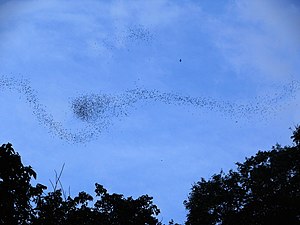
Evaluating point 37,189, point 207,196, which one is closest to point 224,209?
point 207,196

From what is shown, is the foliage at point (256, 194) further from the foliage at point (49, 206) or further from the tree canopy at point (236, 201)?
the foliage at point (49, 206)

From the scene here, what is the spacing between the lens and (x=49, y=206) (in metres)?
13.9

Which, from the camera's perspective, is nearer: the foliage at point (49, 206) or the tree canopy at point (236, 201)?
the foliage at point (49, 206)

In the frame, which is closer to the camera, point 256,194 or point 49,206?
point 49,206

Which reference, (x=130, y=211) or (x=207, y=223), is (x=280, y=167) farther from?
(x=130, y=211)

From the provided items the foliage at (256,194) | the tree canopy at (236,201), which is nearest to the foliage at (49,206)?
the tree canopy at (236,201)

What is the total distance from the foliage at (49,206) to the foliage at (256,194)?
1051 cm

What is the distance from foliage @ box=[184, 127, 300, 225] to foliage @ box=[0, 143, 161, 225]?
414 inches

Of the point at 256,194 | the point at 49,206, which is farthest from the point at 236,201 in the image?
the point at 49,206

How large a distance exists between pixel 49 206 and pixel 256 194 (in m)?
25.5

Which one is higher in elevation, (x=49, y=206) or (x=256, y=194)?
(x=256, y=194)

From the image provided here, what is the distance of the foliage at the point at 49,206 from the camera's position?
666cm

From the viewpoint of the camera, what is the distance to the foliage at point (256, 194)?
3084 centimetres

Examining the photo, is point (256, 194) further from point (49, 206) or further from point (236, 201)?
point (49, 206)
